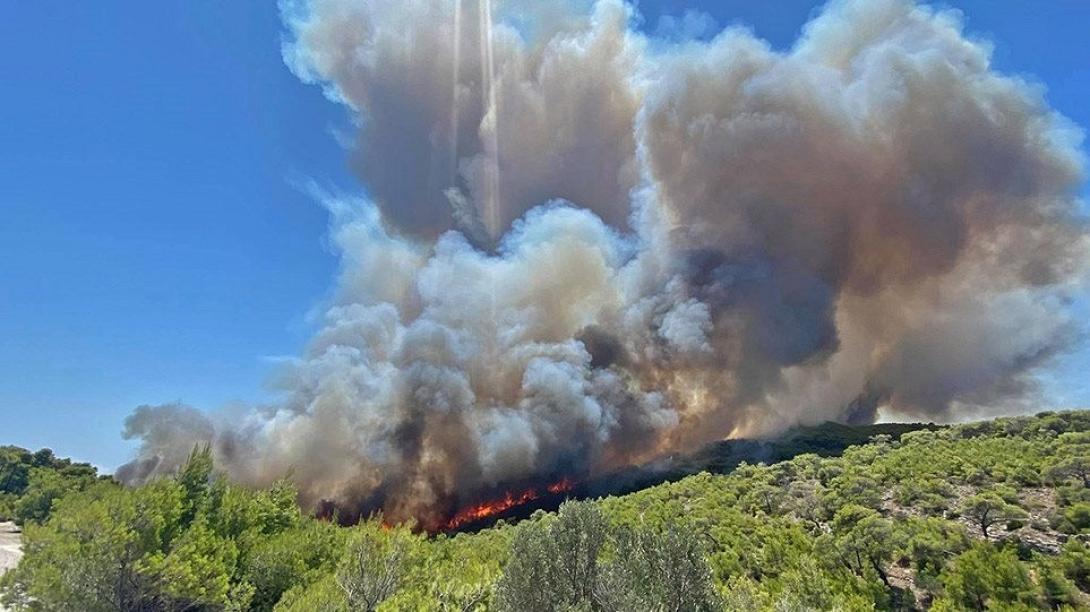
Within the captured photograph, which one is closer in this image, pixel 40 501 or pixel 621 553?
pixel 621 553

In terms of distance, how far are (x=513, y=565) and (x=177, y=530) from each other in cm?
2676

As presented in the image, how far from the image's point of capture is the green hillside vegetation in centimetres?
2077

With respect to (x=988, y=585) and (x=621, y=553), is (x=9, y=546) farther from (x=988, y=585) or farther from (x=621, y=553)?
(x=988, y=585)

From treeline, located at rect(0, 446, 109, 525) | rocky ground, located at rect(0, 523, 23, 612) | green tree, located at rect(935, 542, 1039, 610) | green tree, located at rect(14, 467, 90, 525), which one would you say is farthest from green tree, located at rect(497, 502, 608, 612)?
green tree, located at rect(14, 467, 90, 525)

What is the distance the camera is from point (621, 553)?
801 inches

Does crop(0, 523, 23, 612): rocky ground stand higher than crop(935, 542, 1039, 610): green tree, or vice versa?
crop(0, 523, 23, 612): rocky ground

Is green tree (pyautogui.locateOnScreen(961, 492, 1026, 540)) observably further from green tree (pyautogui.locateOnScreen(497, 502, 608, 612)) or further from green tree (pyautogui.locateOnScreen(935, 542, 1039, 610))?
green tree (pyautogui.locateOnScreen(497, 502, 608, 612))

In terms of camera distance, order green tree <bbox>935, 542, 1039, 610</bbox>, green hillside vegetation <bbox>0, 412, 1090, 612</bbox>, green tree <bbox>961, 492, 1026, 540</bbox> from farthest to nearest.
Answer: green tree <bbox>961, 492, 1026, 540</bbox>, green tree <bbox>935, 542, 1039, 610</bbox>, green hillside vegetation <bbox>0, 412, 1090, 612</bbox>

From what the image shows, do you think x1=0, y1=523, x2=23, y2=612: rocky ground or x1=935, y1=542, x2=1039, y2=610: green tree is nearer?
x1=935, y1=542, x2=1039, y2=610: green tree

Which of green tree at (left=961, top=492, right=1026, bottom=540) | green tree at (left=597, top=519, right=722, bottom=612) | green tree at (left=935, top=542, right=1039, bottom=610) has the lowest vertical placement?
green tree at (left=935, top=542, right=1039, bottom=610)

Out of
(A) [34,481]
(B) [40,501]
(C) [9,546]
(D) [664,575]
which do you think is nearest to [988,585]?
(D) [664,575]

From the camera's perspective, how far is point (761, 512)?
64.8 meters

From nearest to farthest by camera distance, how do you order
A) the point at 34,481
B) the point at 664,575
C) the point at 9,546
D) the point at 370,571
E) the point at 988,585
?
the point at 664,575 < the point at 370,571 < the point at 988,585 < the point at 9,546 < the point at 34,481

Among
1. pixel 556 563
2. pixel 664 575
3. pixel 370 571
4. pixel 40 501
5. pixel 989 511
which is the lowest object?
pixel 664 575
